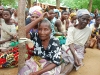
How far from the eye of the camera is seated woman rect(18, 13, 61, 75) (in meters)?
2.59

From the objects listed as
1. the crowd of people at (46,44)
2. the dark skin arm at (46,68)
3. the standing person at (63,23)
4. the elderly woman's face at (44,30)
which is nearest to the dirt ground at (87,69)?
the crowd of people at (46,44)

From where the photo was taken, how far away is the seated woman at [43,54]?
2586 mm

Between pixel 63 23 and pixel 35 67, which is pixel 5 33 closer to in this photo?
pixel 35 67

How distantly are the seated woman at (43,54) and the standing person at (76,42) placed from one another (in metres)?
0.52

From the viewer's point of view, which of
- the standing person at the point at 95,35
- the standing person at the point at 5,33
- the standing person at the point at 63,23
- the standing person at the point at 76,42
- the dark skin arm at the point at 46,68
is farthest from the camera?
the standing person at the point at 95,35

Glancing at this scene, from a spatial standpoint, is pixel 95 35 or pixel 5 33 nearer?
pixel 5 33

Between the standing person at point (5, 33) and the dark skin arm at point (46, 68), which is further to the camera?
the standing person at point (5, 33)

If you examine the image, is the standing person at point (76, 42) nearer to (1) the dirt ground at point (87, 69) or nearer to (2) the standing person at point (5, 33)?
(1) the dirt ground at point (87, 69)

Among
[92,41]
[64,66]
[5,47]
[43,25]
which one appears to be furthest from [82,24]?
[92,41]

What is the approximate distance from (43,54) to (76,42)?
1.09 metres

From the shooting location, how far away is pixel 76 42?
11.7ft

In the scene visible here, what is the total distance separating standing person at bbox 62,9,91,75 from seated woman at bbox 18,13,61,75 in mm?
522

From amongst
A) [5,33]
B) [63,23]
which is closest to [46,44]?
[5,33]

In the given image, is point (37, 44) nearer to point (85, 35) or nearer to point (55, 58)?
point (55, 58)
